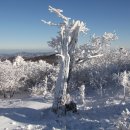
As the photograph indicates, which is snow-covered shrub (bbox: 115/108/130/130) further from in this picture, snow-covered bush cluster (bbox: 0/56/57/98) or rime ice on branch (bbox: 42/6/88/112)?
snow-covered bush cluster (bbox: 0/56/57/98)

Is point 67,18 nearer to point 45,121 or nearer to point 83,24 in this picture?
point 83,24

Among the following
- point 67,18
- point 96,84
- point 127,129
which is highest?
point 67,18

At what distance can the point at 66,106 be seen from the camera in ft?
86.7

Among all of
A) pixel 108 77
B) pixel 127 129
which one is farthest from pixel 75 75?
pixel 127 129

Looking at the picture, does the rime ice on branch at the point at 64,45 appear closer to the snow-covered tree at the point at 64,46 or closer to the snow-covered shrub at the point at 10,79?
the snow-covered tree at the point at 64,46

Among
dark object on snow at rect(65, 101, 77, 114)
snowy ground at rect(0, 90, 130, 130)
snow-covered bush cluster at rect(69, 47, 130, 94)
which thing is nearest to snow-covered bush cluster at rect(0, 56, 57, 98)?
snow-covered bush cluster at rect(69, 47, 130, 94)

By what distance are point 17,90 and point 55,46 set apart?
1526 inches

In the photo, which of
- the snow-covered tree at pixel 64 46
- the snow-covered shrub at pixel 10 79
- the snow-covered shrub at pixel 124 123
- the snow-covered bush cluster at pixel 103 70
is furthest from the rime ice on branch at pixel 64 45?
the snow-covered shrub at pixel 10 79

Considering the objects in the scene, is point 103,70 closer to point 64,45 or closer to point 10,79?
point 10,79

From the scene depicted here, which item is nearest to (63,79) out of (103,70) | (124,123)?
(124,123)

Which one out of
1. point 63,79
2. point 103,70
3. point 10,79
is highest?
point 103,70

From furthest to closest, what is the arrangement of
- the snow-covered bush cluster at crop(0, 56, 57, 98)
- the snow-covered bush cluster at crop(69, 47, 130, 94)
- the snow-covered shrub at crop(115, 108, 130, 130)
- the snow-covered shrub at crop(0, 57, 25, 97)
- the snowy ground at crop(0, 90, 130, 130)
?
the snow-covered bush cluster at crop(0, 56, 57, 98) < the snow-covered shrub at crop(0, 57, 25, 97) < the snow-covered bush cluster at crop(69, 47, 130, 94) < the snowy ground at crop(0, 90, 130, 130) < the snow-covered shrub at crop(115, 108, 130, 130)

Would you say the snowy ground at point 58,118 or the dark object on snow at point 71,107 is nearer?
the snowy ground at point 58,118

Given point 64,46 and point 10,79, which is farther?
point 10,79
